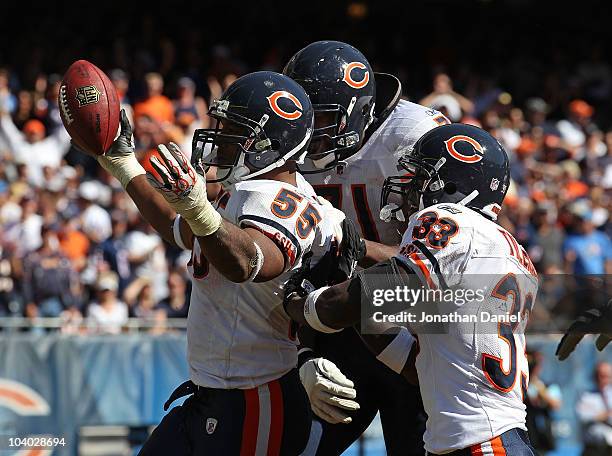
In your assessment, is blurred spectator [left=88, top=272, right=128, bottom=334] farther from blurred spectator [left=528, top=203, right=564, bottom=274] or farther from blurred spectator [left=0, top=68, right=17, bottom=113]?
blurred spectator [left=528, top=203, right=564, bottom=274]

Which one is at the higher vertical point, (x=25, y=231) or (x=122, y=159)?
(x=122, y=159)

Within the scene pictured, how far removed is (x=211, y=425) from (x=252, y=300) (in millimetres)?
446

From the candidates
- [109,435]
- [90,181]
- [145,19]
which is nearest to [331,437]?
[109,435]

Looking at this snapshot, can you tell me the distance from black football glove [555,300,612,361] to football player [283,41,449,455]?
0.64 metres

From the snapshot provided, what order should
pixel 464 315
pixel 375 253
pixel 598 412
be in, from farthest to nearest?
pixel 598 412 < pixel 375 253 < pixel 464 315

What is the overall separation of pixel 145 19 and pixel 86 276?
5446mm

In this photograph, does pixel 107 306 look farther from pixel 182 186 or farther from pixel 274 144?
pixel 182 186

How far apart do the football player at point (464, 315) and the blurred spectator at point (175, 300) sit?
17.7ft

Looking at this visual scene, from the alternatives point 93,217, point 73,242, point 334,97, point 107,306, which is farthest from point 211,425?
point 93,217

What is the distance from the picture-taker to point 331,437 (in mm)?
4664

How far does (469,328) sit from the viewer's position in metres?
3.79

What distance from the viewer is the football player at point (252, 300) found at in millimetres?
3900

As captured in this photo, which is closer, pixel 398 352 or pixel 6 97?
pixel 398 352

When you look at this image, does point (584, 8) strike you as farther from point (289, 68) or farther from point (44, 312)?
point (289, 68)
